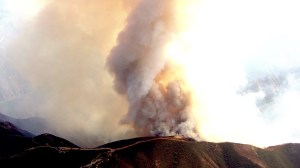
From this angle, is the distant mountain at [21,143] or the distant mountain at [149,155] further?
the distant mountain at [21,143]

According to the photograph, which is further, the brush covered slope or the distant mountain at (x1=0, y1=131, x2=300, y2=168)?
the brush covered slope

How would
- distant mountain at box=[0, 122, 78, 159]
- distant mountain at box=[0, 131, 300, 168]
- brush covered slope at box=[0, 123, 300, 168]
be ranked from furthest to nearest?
distant mountain at box=[0, 122, 78, 159] < brush covered slope at box=[0, 123, 300, 168] < distant mountain at box=[0, 131, 300, 168]

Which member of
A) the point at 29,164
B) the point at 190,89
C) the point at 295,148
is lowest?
the point at 29,164

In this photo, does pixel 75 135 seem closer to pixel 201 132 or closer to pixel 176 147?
pixel 201 132

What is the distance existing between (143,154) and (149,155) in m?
1.73

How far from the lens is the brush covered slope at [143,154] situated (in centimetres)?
11244

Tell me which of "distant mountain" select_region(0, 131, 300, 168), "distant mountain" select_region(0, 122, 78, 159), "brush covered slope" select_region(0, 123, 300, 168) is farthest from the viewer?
"distant mountain" select_region(0, 122, 78, 159)

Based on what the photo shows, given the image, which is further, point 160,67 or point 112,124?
point 112,124

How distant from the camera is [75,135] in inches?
7746

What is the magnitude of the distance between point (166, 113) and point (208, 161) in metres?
34.1

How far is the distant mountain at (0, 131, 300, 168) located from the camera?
112 metres

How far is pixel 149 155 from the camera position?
115625 millimetres

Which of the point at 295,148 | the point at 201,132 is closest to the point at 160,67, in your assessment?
the point at 201,132

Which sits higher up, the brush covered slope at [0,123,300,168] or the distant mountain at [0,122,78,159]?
the distant mountain at [0,122,78,159]
